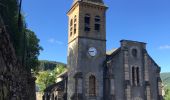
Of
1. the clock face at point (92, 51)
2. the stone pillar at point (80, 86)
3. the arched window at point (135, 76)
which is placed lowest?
the stone pillar at point (80, 86)

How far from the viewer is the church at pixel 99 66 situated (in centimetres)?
3656

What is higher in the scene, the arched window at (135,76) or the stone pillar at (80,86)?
the arched window at (135,76)

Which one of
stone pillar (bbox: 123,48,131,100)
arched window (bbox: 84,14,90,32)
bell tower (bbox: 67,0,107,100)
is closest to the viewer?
bell tower (bbox: 67,0,107,100)

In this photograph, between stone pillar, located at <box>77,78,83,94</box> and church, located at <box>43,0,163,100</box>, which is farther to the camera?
church, located at <box>43,0,163,100</box>

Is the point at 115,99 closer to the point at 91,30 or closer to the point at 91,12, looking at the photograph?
the point at 91,30

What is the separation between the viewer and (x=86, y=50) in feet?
123

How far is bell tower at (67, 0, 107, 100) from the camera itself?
3599 cm

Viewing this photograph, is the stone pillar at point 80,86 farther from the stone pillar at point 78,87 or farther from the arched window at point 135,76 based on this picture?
the arched window at point 135,76

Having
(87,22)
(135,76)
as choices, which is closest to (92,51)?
(87,22)

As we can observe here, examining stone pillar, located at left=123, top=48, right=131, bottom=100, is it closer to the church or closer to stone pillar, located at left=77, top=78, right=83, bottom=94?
the church

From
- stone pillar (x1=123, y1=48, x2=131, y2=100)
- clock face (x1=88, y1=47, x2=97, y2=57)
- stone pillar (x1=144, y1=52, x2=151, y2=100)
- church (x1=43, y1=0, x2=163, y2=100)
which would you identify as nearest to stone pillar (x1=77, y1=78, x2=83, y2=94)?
church (x1=43, y1=0, x2=163, y2=100)

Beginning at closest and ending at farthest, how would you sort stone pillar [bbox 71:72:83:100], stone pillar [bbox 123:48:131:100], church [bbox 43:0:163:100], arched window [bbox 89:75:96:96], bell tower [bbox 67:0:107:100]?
1. stone pillar [bbox 71:72:83:100]
2. bell tower [bbox 67:0:107:100]
3. arched window [bbox 89:75:96:96]
4. church [bbox 43:0:163:100]
5. stone pillar [bbox 123:48:131:100]

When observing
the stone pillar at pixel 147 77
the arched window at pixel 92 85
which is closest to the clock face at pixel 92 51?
the arched window at pixel 92 85

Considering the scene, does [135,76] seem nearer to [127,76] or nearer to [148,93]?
[127,76]
